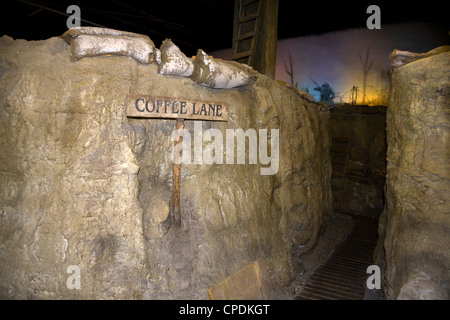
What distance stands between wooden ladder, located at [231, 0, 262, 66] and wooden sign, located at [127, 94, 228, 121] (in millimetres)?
2917

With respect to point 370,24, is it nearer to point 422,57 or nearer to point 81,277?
point 422,57

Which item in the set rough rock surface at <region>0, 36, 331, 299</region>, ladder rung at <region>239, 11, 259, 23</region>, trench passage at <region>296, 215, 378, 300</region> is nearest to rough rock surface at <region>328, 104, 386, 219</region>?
trench passage at <region>296, 215, 378, 300</region>

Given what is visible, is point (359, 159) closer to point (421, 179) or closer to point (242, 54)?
point (242, 54)

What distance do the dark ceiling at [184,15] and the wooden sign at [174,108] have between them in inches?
202

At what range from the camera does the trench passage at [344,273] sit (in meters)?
4.11

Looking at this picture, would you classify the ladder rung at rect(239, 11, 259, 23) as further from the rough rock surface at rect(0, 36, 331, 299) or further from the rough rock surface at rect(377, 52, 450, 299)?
the rough rock surface at rect(0, 36, 331, 299)

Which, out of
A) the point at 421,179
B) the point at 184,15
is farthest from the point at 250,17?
the point at 421,179

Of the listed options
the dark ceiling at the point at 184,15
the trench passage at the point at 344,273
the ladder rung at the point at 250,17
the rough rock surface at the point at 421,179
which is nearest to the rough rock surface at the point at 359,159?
the trench passage at the point at 344,273

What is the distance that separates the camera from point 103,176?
2.77m

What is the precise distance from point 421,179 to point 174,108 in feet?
9.43

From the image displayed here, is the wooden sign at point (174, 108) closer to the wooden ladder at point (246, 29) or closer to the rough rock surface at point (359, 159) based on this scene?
the wooden ladder at point (246, 29)

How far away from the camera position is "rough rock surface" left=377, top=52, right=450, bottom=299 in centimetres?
321

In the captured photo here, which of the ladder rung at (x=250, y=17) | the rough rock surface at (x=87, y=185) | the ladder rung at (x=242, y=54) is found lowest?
the rough rock surface at (x=87, y=185)

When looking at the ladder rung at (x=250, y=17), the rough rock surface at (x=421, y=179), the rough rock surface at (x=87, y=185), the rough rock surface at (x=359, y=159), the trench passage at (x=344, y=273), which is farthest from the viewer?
the rough rock surface at (x=359, y=159)
